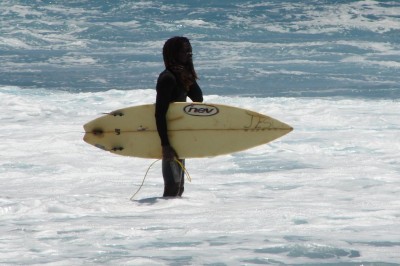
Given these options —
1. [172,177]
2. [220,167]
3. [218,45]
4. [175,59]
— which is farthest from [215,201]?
[218,45]

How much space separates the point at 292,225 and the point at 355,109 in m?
7.16

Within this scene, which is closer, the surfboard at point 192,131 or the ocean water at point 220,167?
the ocean water at point 220,167

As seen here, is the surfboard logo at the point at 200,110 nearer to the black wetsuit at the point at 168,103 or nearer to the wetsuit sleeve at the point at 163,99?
the black wetsuit at the point at 168,103

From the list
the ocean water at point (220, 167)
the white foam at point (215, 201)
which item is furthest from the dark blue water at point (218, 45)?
the white foam at point (215, 201)

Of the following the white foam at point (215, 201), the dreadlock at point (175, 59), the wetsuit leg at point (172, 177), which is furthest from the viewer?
the wetsuit leg at point (172, 177)

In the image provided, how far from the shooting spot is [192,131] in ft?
21.8

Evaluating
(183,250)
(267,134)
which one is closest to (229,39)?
(267,134)

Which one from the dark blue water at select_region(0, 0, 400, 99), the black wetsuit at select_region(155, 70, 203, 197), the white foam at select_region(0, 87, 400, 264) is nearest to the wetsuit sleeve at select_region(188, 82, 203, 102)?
the black wetsuit at select_region(155, 70, 203, 197)

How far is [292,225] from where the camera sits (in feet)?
19.5

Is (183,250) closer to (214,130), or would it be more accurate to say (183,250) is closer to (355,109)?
(214,130)

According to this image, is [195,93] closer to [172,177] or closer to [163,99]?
[163,99]

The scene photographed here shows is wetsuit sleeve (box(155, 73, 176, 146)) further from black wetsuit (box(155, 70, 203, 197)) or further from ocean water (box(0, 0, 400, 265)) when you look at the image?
ocean water (box(0, 0, 400, 265))

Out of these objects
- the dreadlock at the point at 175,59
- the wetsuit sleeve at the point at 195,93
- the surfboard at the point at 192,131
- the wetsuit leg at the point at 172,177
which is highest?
the dreadlock at the point at 175,59

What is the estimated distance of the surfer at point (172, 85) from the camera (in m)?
6.26
